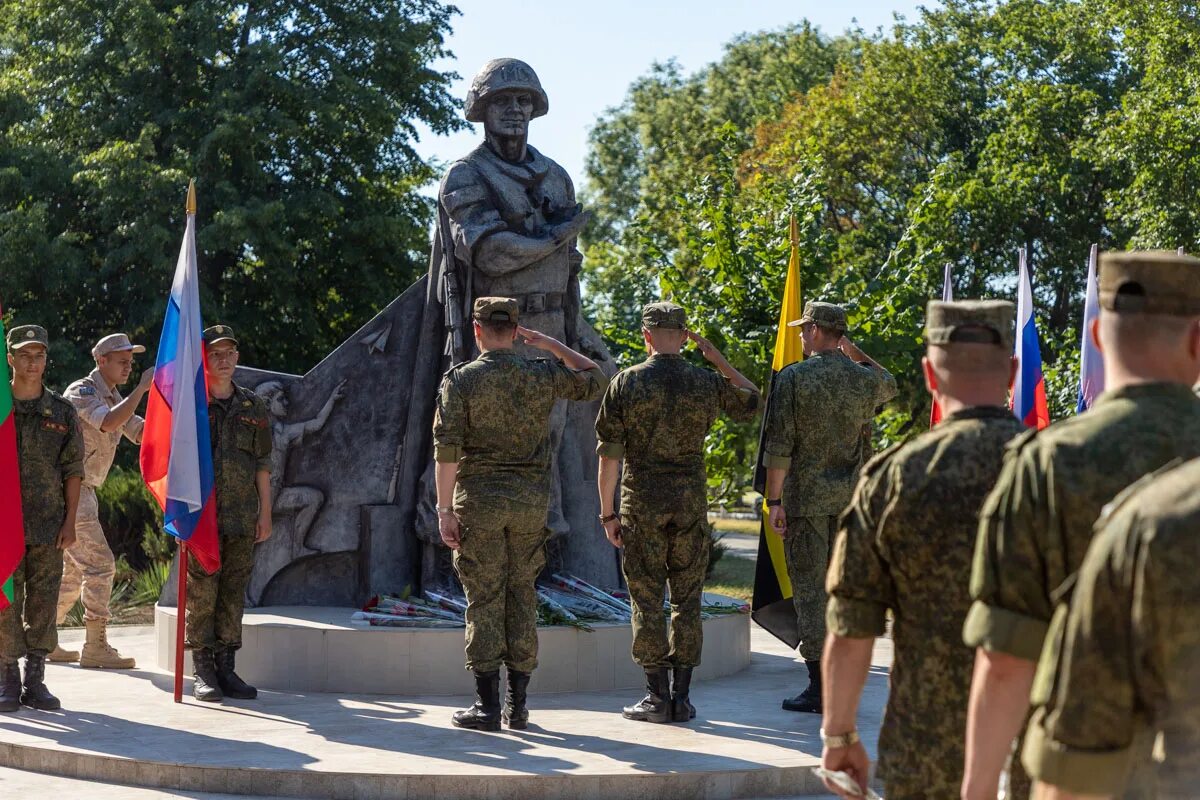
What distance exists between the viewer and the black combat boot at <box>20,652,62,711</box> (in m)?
8.59

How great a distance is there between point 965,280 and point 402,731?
1123 inches

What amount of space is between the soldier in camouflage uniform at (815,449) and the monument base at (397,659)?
1.16 m

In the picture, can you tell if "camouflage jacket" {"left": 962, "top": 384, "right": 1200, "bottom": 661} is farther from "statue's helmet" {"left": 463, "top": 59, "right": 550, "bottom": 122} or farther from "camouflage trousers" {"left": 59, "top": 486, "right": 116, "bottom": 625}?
"camouflage trousers" {"left": 59, "top": 486, "right": 116, "bottom": 625}

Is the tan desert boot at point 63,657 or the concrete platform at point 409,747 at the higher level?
the tan desert boot at point 63,657

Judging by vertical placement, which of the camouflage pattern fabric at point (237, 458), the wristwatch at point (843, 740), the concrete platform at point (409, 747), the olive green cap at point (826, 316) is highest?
the olive green cap at point (826, 316)

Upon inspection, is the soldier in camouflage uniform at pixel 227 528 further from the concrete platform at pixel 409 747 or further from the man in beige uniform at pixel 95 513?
the man in beige uniform at pixel 95 513

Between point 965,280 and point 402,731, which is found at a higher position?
point 965,280

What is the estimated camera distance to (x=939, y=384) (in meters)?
4.13

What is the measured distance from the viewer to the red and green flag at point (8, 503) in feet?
27.0

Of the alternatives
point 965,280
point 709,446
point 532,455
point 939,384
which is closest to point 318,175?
point 709,446

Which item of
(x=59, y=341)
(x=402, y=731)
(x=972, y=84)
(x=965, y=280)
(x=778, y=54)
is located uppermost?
(x=778, y=54)

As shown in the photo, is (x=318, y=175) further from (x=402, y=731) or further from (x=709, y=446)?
(x=402, y=731)

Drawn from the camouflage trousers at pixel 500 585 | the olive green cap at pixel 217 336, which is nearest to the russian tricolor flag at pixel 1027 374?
the camouflage trousers at pixel 500 585

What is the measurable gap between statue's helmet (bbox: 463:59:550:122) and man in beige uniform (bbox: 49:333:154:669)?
2568mm
